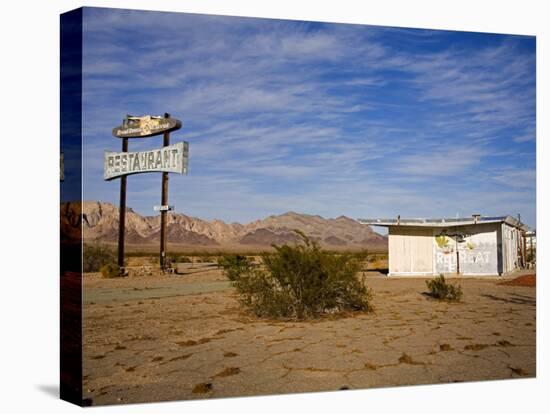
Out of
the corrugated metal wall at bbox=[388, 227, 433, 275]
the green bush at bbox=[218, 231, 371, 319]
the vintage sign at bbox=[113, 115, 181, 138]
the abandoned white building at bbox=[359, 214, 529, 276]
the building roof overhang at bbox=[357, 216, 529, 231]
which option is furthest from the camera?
the corrugated metal wall at bbox=[388, 227, 433, 275]

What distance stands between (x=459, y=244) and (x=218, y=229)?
4.69 m

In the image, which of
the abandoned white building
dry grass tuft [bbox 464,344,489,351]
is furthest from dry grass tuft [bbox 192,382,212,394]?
the abandoned white building

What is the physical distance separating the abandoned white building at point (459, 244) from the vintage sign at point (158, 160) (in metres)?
3.33

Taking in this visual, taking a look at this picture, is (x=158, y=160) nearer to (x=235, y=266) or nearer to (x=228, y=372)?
(x=235, y=266)

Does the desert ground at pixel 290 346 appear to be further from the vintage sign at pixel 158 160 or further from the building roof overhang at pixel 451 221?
the vintage sign at pixel 158 160

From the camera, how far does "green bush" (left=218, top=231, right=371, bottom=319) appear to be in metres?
11.3

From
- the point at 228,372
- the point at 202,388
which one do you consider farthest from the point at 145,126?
the point at 202,388

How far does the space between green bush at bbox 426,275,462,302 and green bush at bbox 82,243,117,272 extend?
18.1 feet

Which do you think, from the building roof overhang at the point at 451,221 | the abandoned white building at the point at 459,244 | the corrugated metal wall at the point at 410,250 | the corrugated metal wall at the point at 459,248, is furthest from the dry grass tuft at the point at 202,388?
the corrugated metal wall at the point at 410,250

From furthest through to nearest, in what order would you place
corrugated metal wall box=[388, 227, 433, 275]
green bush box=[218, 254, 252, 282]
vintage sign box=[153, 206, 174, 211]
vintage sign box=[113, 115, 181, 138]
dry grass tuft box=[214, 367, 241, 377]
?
corrugated metal wall box=[388, 227, 433, 275] < green bush box=[218, 254, 252, 282] < vintage sign box=[153, 206, 174, 211] < vintage sign box=[113, 115, 181, 138] < dry grass tuft box=[214, 367, 241, 377]

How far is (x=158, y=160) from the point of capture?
1082 cm

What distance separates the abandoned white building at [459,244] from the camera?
12547mm

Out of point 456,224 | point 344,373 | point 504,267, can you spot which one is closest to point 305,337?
point 344,373

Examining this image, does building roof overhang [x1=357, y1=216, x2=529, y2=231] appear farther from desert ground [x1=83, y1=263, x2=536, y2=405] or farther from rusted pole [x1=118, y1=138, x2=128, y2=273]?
rusted pole [x1=118, y1=138, x2=128, y2=273]
